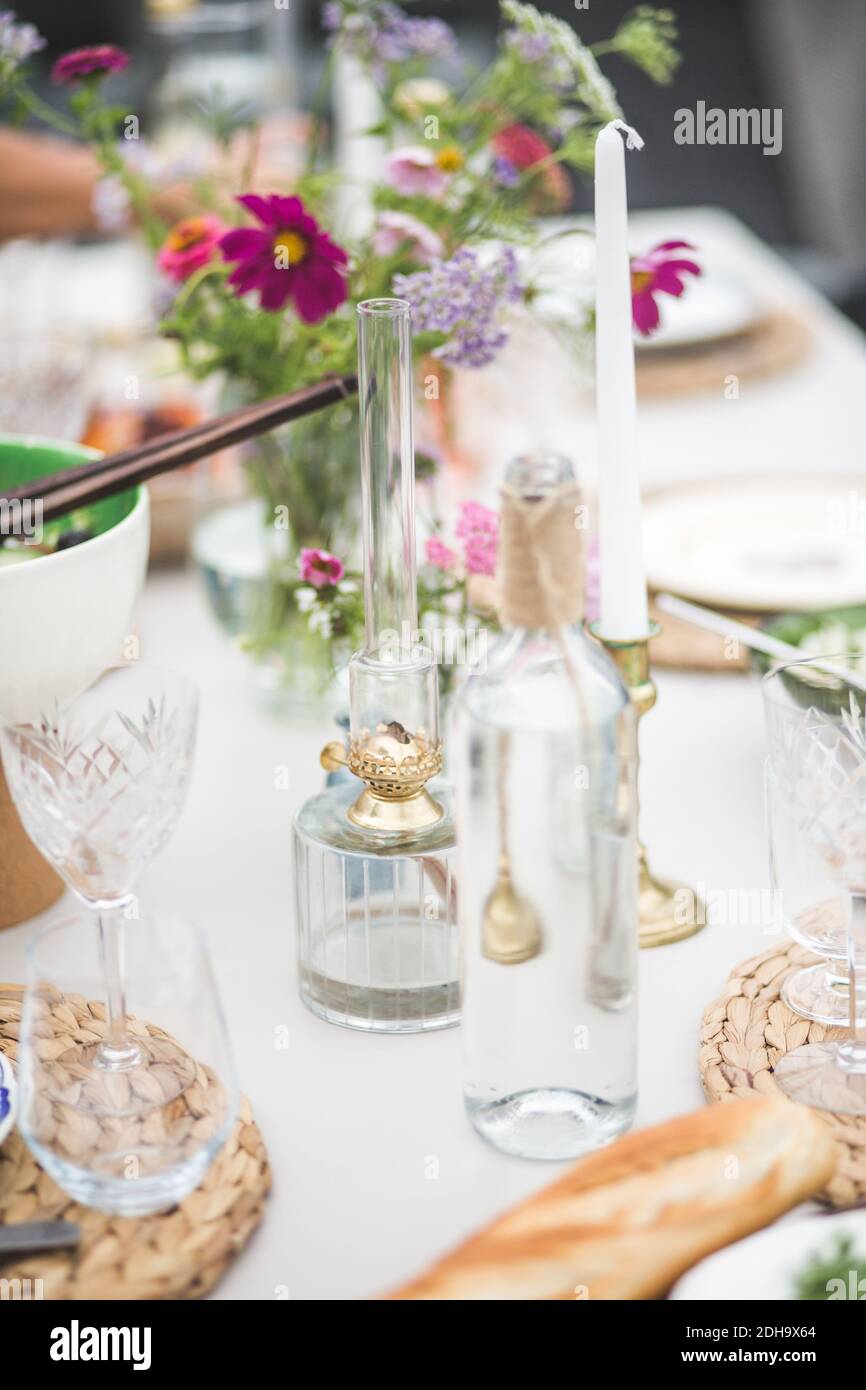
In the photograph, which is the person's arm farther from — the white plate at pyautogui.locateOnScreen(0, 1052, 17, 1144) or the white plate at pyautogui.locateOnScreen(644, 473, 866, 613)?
the white plate at pyautogui.locateOnScreen(0, 1052, 17, 1144)

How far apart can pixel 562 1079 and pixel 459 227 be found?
1.78 feet

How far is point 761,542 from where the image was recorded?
126cm

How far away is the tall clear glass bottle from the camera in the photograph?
0.73 meters

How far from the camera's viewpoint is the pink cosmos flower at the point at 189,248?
99cm

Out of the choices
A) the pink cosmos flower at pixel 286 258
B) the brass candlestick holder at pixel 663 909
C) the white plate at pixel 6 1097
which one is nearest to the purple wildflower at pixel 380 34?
the pink cosmos flower at pixel 286 258

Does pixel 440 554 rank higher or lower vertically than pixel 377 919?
higher

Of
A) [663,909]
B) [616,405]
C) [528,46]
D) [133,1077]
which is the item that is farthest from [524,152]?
[133,1077]

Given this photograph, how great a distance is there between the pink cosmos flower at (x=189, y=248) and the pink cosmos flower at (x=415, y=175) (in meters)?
0.11

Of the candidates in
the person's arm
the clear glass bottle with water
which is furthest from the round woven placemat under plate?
the person's arm

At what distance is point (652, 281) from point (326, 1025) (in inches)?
17.0

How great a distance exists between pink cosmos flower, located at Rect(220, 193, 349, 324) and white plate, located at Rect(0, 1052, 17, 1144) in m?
0.41

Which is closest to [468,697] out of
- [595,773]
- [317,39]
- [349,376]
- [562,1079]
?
[595,773]

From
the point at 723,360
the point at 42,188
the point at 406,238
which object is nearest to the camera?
the point at 406,238

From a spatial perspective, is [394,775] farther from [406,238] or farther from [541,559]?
[406,238]
